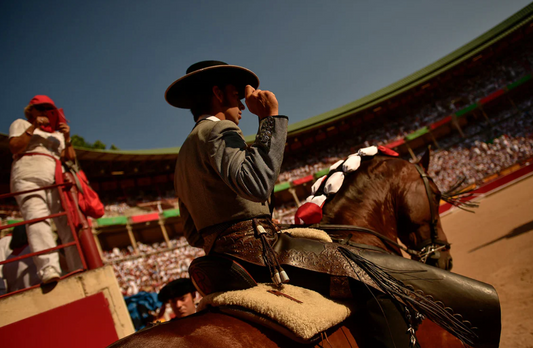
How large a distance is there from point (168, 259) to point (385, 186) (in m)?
17.9

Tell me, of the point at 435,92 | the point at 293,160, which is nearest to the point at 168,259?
the point at 293,160

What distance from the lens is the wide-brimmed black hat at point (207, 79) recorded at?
1583 mm

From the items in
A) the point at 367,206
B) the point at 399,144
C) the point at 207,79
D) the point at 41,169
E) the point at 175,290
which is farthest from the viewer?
the point at 399,144

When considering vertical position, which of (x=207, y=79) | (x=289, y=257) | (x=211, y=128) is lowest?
(x=289, y=257)

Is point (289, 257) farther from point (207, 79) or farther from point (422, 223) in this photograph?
point (422, 223)

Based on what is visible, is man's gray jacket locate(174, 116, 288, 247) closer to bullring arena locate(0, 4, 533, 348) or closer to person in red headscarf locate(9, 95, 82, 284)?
bullring arena locate(0, 4, 533, 348)

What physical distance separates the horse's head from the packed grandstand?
51.4 ft

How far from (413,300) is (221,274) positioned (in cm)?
83

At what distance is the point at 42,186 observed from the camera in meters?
2.74

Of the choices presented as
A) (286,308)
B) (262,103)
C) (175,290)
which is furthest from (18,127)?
(286,308)

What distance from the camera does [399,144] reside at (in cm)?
2566

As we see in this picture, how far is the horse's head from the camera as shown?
216 cm

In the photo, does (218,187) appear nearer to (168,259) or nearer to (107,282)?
(107,282)

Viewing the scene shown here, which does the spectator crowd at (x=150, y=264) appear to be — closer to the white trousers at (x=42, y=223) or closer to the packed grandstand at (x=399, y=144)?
the packed grandstand at (x=399, y=144)
